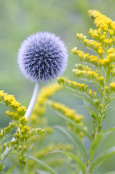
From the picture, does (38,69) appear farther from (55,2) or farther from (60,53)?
(55,2)

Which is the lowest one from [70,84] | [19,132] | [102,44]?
[19,132]

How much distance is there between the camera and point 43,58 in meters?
1.02

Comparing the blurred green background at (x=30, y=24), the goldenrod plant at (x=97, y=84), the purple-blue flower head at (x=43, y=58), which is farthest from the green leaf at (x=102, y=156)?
the blurred green background at (x=30, y=24)

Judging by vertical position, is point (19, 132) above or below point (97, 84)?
below

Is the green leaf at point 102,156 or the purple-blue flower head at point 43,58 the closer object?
the green leaf at point 102,156

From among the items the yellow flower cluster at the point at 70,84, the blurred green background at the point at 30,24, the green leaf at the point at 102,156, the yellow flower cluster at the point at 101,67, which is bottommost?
the green leaf at the point at 102,156

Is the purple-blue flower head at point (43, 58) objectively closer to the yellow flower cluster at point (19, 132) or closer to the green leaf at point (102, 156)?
the yellow flower cluster at point (19, 132)

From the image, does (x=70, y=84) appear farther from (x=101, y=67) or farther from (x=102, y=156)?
(x=102, y=156)

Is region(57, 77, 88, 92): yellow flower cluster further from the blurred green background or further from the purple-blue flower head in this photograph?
the blurred green background

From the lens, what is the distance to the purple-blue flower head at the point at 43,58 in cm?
100

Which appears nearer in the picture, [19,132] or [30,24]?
[19,132]

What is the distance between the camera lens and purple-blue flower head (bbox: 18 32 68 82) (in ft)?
3.30

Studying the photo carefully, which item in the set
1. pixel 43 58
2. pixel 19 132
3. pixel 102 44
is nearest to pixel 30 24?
pixel 43 58

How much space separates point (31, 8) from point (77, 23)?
0.44 meters
